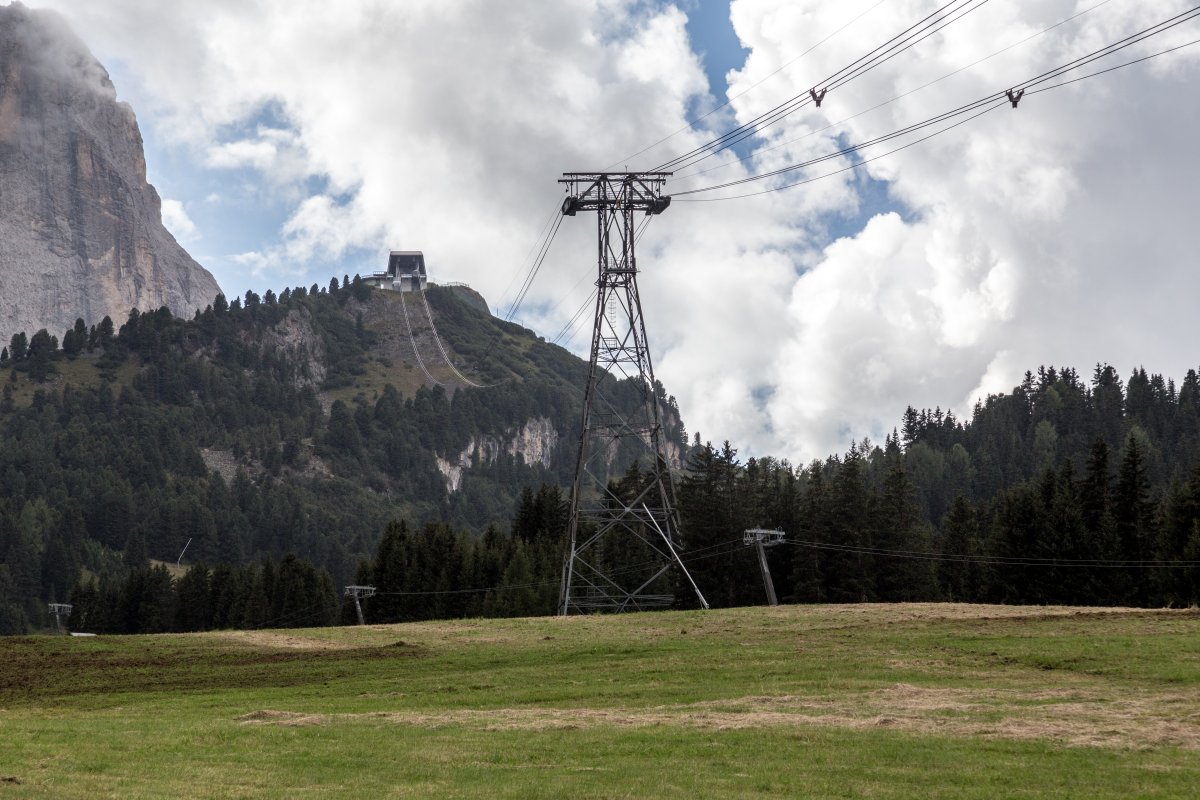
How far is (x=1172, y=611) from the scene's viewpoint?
5581 centimetres

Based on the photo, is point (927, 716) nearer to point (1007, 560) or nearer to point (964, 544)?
point (1007, 560)

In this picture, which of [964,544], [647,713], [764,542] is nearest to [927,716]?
[647,713]

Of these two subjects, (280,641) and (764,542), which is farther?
(764,542)

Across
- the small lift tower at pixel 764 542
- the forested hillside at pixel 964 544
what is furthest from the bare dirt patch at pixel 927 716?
the forested hillside at pixel 964 544

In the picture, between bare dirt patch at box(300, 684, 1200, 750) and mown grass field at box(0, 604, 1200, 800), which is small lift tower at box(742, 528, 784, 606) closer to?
mown grass field at box(0, 604, 1200, 800)

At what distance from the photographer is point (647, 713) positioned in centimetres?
3525

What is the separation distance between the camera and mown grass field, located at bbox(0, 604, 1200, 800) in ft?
85.5

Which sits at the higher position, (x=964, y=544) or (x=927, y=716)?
(x=964, y=544)

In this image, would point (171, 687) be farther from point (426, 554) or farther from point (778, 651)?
point (426, 554)

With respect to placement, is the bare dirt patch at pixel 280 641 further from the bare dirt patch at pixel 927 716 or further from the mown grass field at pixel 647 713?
the bare dirt patch at pixel 927 716

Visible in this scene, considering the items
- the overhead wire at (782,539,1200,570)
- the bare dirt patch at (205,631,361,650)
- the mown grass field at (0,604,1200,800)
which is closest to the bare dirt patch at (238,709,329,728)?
the mown grass field at (0,604,1200,800)

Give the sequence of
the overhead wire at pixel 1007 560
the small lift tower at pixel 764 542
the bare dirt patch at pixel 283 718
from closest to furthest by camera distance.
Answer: the bare dirt patch at pixel 283 718 < the small lift tower at pixel 764 542 < the overhead wire at pixel 1007 560

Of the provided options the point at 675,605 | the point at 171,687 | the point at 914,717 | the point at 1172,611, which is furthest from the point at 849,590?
the point at 914,717

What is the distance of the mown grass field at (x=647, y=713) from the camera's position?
26.1 metres
